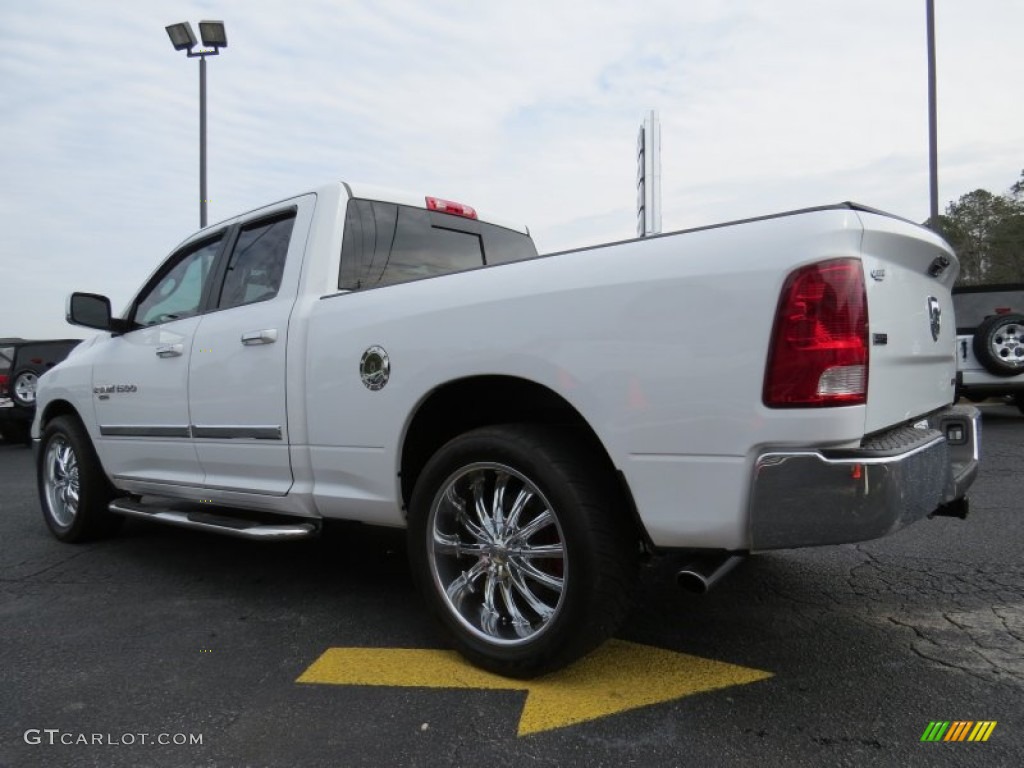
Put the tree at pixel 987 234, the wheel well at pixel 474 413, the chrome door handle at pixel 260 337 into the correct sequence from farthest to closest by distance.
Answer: the tree at pixel 987 234 → the chrome door handle at pixel 260 337 → the wheel well at pixel 474 413

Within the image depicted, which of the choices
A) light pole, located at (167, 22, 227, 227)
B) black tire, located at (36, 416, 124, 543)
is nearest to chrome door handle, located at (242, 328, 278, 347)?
black tire, located at (36, 416, 124, 543)

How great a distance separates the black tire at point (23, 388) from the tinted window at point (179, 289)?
816 cm

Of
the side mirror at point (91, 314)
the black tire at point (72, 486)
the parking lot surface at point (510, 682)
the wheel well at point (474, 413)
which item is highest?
the side mirror at point (91, 314)

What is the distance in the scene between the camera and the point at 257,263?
3.68 metres

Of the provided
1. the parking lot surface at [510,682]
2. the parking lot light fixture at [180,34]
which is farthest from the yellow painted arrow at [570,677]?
the parking lot light fixture at [180,34]

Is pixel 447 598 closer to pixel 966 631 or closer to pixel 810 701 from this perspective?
pixel 810 701

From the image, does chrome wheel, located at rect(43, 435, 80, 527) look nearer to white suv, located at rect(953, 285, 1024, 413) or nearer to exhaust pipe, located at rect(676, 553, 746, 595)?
exhaust pipe, located at rect(676, 553, 746, 595)

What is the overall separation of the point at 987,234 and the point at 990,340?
3623 centimetres

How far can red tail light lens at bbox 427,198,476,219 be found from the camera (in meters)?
3.92

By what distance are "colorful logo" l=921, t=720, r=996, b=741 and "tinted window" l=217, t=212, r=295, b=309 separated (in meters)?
2.96

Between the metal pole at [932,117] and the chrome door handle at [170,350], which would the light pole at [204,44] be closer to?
the chrome door handle at [170,350]

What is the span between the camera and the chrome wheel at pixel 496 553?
8.23 ft

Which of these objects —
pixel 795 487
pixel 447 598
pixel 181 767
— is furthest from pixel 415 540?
pixel 795 487

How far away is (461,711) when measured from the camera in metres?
2.33
